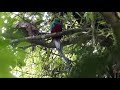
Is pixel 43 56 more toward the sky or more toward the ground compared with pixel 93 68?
more toward the sky

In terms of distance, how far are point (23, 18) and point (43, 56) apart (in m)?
0.49

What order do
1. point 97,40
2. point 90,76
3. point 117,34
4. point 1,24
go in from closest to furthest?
point 1,24, point 90,76, point 117,34, point 97,40

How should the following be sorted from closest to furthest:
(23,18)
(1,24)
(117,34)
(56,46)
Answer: (1,24)
(117,34)
(23,18)
(56,46)

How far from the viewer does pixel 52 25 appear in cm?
206

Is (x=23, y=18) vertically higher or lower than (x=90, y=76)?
higher

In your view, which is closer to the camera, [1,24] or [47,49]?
[1,24]

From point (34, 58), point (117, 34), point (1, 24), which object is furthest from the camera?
point (34, 58)

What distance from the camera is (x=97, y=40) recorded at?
155 cm

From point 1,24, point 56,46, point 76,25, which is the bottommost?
point 1,24

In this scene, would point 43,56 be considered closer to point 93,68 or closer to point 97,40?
point 97,40

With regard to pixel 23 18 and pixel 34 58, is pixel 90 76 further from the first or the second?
pixel 34 58
